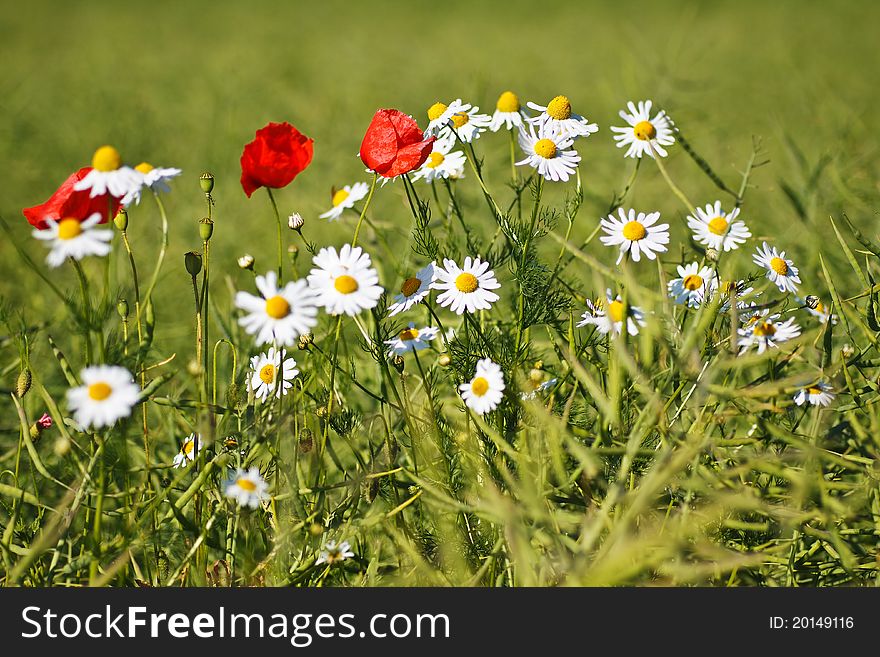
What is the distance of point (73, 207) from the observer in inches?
22.9

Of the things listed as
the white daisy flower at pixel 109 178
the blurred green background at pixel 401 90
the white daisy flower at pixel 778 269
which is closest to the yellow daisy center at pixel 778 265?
the white daisy flower at pixel 778 269

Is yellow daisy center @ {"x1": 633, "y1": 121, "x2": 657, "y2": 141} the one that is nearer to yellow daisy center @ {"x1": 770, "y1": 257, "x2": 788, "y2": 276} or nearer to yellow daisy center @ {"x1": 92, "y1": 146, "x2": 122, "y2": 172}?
yellow daisy center @ {"x1": 770, "y1": 257, "x2": 788, "y2": 276}

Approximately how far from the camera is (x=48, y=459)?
2.95 ft

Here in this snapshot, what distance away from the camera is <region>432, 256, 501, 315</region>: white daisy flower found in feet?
2.19

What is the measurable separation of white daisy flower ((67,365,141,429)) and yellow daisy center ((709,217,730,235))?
567 millimetres

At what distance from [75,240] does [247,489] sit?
21 centimetres

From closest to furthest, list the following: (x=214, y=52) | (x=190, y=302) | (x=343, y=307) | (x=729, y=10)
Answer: (x=343, y=307)
(x=190, y=302)
(x=214, y=52)
(x=729, y=10)

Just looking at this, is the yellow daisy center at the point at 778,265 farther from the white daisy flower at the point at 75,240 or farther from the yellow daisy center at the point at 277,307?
the white daisy flower at the point at 75,240

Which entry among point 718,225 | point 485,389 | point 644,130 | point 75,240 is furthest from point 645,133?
point 75,240

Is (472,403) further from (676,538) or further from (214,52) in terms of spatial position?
(214,52)

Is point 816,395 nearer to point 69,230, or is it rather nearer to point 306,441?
point 306,441
